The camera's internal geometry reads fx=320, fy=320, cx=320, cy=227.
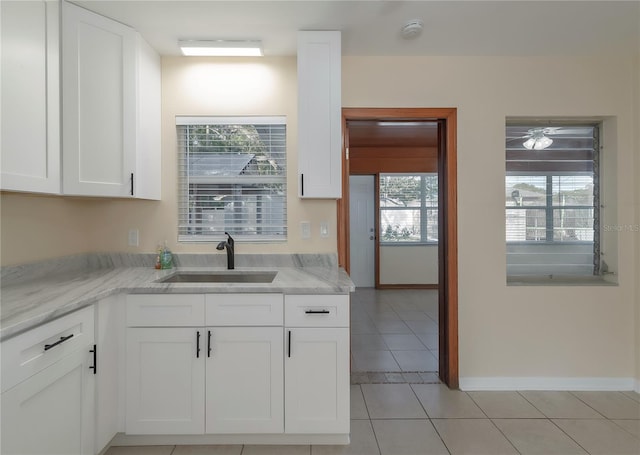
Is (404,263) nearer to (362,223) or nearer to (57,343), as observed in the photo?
(362,223)

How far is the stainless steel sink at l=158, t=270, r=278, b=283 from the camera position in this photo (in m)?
2.25

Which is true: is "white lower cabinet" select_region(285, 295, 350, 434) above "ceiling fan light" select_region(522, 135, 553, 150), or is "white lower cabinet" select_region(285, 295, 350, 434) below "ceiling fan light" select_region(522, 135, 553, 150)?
below

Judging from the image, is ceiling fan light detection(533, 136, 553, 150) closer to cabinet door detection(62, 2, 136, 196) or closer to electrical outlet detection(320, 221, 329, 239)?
electrical outlet detection(320, 221, 329, 239)

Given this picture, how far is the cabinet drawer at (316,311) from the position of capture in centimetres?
176

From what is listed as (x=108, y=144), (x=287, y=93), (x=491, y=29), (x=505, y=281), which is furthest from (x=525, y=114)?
(x=108, y=144)

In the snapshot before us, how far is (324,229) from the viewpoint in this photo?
2422 millimetres

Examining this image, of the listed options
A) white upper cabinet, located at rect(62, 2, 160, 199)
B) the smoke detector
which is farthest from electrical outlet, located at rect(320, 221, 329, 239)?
the smoke detector

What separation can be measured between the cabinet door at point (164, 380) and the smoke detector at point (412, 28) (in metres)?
2.19

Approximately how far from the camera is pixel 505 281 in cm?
244

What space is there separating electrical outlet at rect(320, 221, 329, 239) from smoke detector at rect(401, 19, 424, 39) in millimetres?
1362

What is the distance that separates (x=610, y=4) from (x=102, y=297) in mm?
3229

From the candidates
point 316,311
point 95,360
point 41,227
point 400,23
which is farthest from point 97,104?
point 400,23

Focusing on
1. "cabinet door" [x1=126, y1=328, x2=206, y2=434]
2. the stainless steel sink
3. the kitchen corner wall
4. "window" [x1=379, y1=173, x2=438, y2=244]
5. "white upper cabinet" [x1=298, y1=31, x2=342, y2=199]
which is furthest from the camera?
"window" [x1=379, y1=173, x2=438, y2=244]

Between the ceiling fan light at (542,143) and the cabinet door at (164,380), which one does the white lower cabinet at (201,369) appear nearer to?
the cabinet door at (164,380)
